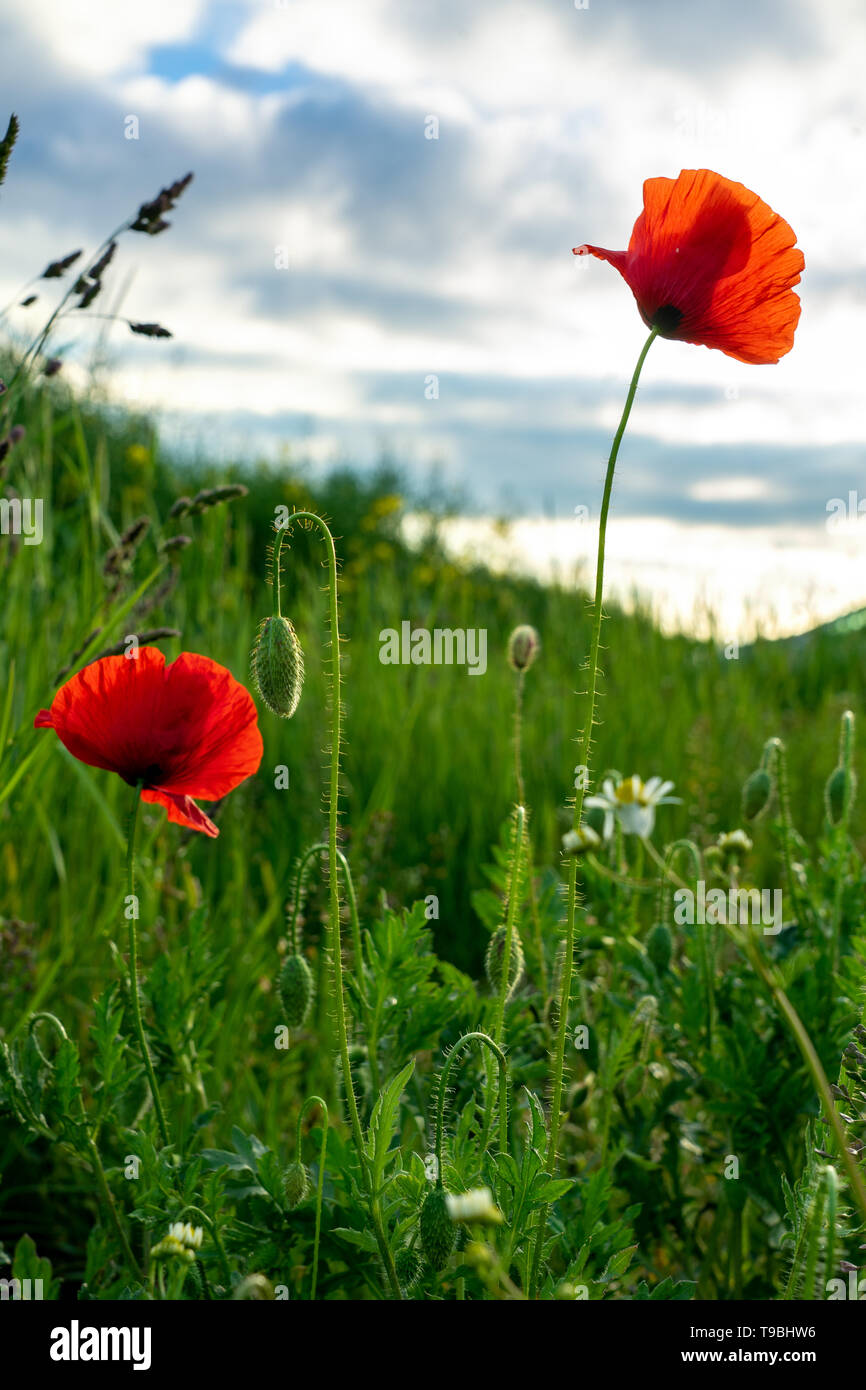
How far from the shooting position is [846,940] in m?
2.09

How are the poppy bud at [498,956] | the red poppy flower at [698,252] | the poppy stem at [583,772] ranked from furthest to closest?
the poppy bud at [498,956] → the red poppy flower at [698,252] → the poppy stem at [583,772]

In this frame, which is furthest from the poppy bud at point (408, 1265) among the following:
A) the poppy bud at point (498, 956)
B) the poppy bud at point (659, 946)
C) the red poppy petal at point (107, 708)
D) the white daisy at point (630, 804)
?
the white daisy at point (630, 804)

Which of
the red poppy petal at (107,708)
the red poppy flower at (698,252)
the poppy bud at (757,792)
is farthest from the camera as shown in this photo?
the poppy bud at (757,792)

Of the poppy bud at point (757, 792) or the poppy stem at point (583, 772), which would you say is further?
the poppy bud at point (757, 792)

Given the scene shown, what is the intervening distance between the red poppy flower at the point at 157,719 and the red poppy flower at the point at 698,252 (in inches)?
24.1

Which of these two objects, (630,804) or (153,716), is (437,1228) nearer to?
(153,716)

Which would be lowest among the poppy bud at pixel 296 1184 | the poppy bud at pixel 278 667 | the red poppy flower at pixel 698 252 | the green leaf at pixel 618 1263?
the green leaf at pixel 618 1263

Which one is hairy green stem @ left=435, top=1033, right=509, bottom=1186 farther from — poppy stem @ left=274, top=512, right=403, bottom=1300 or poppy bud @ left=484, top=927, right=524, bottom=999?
poppy bud @ left=484, top=927, right=524, bottom=999

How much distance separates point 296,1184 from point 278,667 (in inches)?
24.0

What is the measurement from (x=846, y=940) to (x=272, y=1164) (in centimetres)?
119

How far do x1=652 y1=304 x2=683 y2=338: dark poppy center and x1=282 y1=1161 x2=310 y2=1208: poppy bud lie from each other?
3.28 ft

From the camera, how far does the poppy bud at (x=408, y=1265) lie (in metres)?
1.24

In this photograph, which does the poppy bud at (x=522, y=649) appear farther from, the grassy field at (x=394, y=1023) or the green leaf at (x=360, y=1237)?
the green leaf at (x=360, y=1237)
